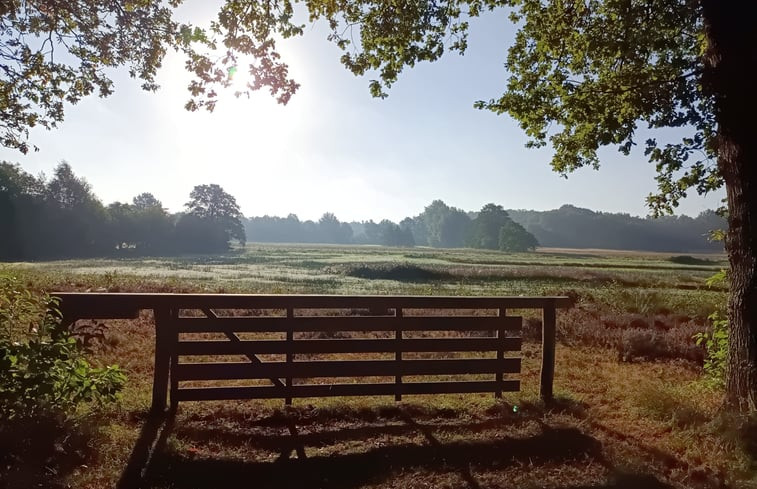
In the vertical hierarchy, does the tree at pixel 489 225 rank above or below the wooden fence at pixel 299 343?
above

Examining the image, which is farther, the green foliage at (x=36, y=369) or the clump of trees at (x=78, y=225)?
the clump of trees at (x=78, y=225)

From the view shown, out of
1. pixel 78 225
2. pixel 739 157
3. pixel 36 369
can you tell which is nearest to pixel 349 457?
pixel 36 369

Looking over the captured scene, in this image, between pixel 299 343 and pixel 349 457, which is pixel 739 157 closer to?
pixel 349 457

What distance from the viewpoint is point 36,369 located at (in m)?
4.45

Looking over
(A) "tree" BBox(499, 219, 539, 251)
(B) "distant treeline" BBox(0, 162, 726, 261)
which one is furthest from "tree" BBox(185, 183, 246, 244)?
(A) "tree" BBox(499, 219, 539, 251)

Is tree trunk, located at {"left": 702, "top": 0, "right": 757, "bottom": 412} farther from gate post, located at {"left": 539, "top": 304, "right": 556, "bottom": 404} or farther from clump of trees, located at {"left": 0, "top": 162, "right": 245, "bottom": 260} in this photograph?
clump of trees, located at {"left": 0, "top": 162, "right": 245, "bottom": 260}

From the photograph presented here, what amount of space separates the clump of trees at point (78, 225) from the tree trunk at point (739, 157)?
2842 inches

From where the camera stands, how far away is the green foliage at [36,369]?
4352 millimetres

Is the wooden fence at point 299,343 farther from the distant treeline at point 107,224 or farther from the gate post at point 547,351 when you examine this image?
the distant treeline at point 107,224

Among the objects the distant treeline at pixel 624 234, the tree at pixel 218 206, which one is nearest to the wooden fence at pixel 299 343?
the tree at pixel 218 206

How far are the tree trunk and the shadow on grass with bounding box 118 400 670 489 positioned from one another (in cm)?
233

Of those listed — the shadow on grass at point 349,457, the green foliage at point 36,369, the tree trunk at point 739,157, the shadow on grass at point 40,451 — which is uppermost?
the tree trunk at point 739,157

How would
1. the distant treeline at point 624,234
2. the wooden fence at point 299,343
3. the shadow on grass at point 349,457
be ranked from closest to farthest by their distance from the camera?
the shadow on grass at point 349,457 → the wooden fence at point 299,343 → the distant treeline at point 624,234

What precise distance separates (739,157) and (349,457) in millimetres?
6600
